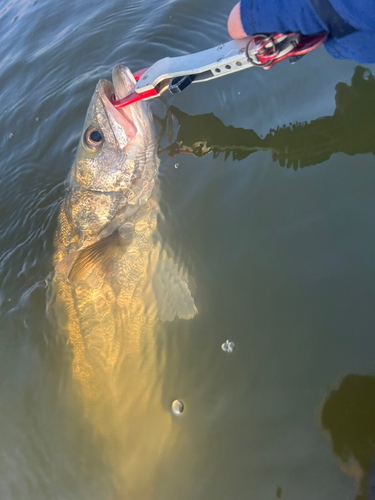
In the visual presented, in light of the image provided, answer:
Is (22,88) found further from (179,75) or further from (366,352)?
(366,352)

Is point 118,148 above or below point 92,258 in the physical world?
above

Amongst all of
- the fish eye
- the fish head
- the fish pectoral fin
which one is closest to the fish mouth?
the fish head

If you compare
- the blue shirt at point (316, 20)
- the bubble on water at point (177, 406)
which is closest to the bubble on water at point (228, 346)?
the bubble on water at point (177, 406)

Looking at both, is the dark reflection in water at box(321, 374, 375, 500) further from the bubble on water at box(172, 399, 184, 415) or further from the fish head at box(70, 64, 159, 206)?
the fish head at box(70, 64, 159, 206)

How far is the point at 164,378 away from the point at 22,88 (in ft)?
18.1

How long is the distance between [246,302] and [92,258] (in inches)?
66.4

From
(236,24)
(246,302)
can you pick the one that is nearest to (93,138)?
(236,24)

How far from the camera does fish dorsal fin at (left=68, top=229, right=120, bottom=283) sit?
3.61 m

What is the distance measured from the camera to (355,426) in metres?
2.16

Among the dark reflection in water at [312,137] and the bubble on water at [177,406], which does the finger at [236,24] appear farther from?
the bubble on water at [177,406]

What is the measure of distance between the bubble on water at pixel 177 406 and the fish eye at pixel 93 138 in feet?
8.38

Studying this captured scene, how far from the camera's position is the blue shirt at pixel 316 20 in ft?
6.55

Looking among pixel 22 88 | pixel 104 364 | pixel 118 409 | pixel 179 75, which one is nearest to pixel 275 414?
pixel 118 409

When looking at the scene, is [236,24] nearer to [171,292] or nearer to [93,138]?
[93,138]
